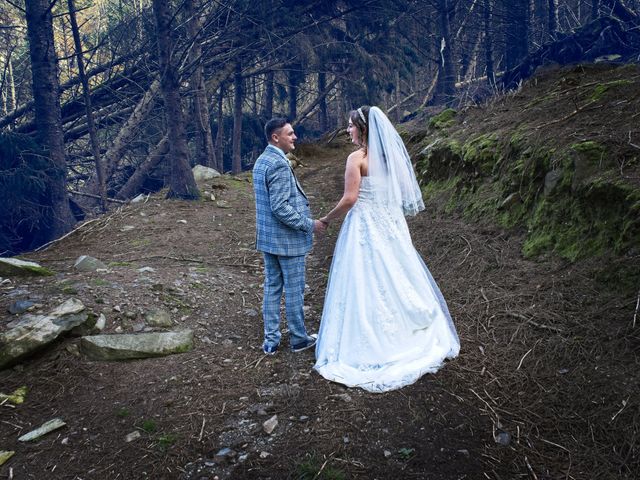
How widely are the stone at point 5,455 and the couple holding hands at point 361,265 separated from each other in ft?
6.97

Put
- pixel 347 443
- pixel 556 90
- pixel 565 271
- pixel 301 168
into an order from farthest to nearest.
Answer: pixel 301 168 < pixel 556 90 < pixel 565 271 < pixel 347 443

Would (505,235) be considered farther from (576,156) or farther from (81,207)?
(81,207)

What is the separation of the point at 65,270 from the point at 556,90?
769 cm

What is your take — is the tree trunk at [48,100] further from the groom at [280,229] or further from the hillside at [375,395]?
the groom at [280,229]

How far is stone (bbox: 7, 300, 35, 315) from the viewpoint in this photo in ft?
14.7

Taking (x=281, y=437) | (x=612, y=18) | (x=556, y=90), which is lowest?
(x=281, y=437)

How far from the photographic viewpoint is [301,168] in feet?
50.4

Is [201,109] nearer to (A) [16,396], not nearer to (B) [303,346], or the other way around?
(B) [303,346]

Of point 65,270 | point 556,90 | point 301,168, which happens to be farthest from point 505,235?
point 301,168

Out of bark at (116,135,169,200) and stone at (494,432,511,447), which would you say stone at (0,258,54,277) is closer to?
stone at (494,432,511,447)

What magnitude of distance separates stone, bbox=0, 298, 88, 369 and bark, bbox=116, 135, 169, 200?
1087 cm

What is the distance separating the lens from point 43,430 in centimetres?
332

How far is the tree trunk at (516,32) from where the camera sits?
15.9m

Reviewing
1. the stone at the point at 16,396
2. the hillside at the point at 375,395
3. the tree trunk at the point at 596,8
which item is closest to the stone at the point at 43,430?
the hillside at the point at 375,395
